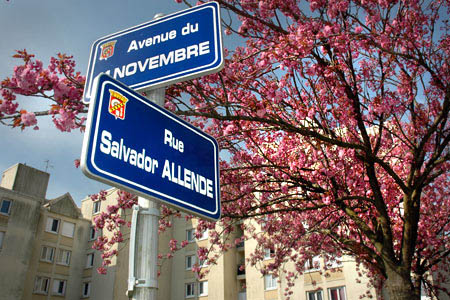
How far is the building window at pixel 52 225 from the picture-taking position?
3378 cm

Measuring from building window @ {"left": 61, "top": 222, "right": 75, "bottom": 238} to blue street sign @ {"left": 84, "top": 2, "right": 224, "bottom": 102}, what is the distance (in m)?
36.0

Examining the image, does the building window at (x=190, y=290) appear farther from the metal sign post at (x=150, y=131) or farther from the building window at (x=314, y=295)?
the metal sign post at (x=150, y=131)

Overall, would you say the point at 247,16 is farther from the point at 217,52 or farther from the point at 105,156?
the point at 105,156

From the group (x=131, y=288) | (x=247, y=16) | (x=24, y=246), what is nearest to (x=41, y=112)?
(x=131, y=288)

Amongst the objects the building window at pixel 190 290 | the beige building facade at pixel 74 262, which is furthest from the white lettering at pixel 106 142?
the building window at pixel 190 290

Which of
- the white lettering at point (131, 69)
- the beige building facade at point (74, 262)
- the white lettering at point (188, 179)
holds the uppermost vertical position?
the beige building facade at point (74, 262)

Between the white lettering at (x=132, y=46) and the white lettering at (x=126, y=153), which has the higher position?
the white lettering at (x=132, y=46)

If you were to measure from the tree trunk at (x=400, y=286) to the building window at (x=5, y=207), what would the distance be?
30.8 metres

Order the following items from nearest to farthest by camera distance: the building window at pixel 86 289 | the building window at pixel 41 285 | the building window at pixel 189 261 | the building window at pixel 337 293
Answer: the building window at pixel 337 293 → the building window at pixel 41 285 → the building window at pixel 86 289 → the building window at pixel 189 261

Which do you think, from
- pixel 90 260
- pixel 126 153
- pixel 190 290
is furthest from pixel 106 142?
pixel 90 260

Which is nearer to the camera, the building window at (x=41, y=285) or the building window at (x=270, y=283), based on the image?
the building window at (x=270, y=283)

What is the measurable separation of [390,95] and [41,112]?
840 cm

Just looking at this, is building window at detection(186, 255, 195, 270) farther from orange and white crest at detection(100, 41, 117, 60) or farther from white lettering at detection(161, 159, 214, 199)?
white lettering at detection(161, 159, 214, 199)

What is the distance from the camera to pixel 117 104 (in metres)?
2.00
